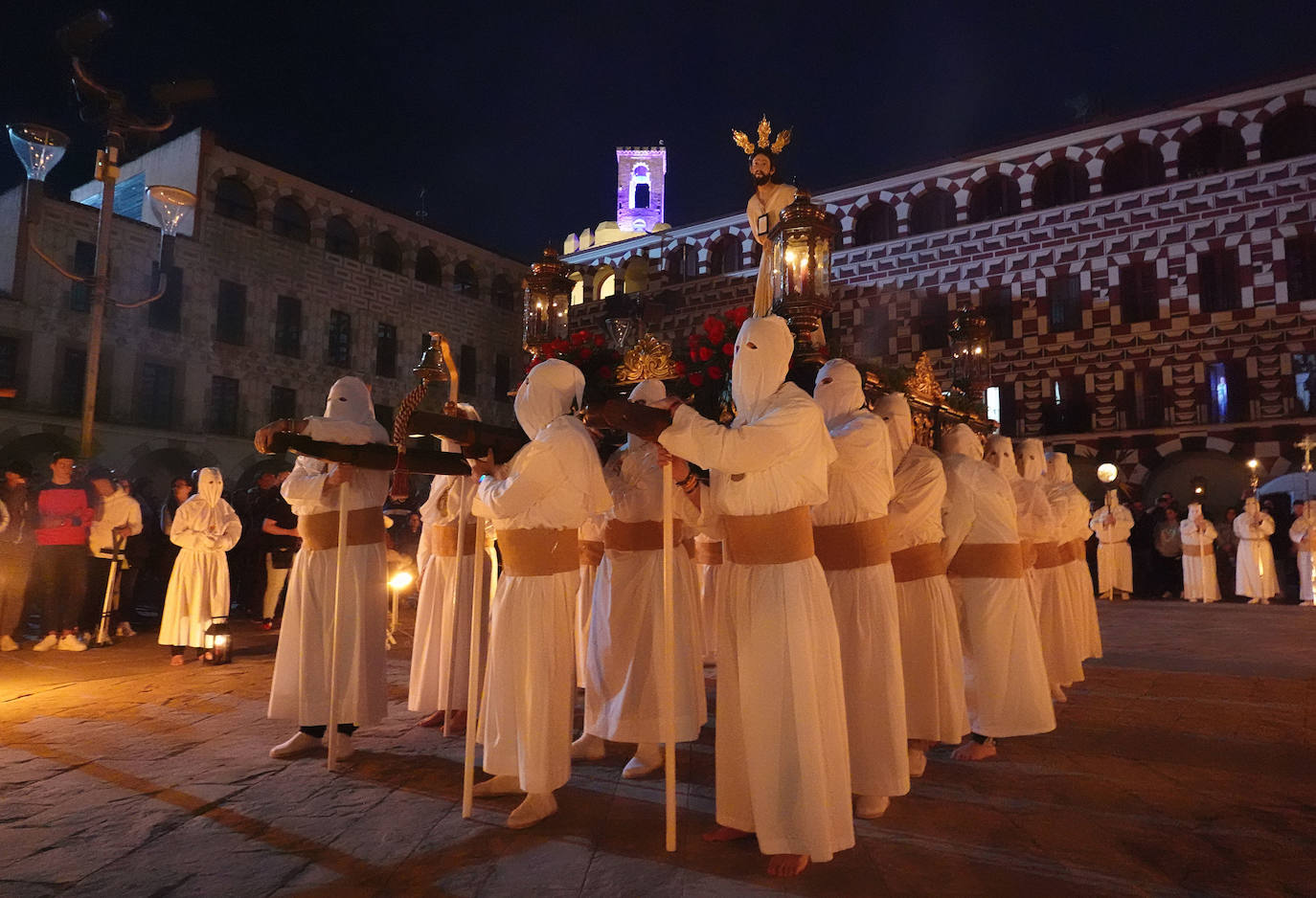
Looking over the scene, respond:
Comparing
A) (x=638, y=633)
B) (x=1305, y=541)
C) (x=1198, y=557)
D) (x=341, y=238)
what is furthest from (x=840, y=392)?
(x=341, y=238)

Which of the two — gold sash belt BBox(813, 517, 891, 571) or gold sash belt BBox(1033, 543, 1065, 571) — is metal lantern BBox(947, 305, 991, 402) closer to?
gold sash belt BBox(1033, 543, 1065, 571)

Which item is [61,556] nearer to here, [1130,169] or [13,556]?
[13,556]

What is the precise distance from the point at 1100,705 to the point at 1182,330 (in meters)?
15.4

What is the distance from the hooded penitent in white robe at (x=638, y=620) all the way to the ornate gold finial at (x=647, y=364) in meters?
0.88

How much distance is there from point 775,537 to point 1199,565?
1472cm

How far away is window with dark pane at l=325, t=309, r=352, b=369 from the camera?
910 inches

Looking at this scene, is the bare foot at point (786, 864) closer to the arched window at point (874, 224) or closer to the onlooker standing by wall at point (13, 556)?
the onlooker standing by wall at point (13, 556)

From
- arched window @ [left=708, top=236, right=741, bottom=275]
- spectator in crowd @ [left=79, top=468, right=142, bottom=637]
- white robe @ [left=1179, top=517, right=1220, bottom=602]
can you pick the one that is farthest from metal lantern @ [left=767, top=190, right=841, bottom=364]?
arched window @ [left=708, top=236, right=741, bottom=275]

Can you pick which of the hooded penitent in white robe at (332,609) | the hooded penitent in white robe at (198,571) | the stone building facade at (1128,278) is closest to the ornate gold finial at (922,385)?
the hooded penitent in white robe at (332,609)

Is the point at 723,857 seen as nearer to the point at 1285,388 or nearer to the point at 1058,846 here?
the point at 1058,846

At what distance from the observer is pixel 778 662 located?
3.10m

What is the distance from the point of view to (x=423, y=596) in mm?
5660

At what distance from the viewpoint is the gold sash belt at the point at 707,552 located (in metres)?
6.47

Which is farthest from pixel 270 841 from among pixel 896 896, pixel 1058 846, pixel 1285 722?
pixel 1285 722
